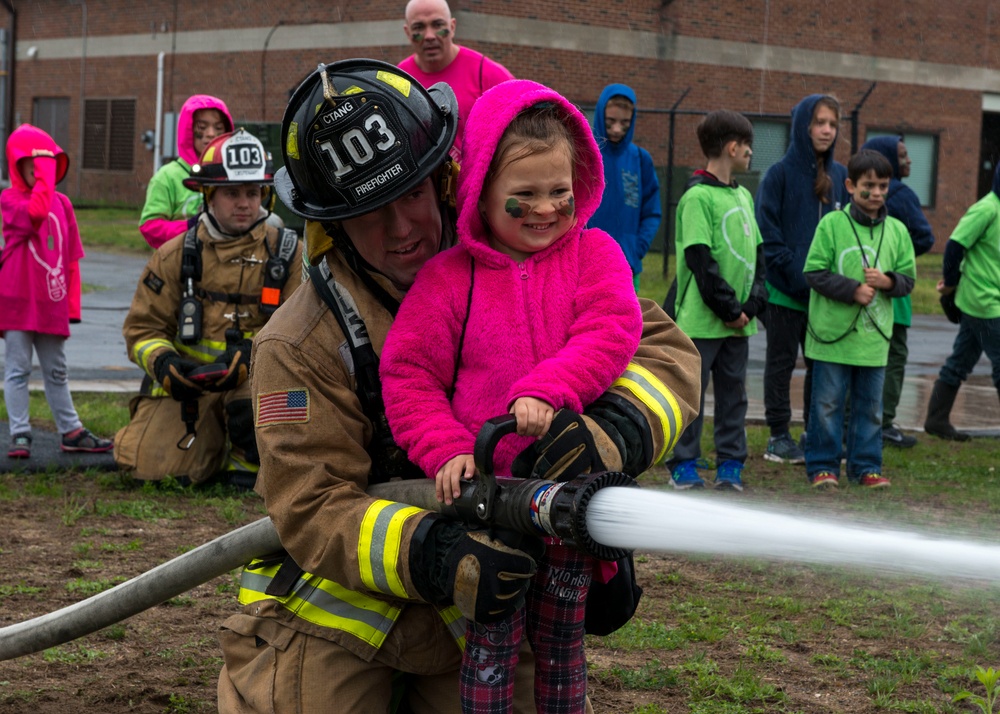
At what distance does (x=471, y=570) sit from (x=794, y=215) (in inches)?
235

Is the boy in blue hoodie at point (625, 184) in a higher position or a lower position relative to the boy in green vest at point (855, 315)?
higher

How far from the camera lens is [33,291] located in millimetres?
7328

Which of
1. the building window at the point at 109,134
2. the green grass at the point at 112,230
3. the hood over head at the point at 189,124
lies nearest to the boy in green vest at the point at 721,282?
the hood over head at the point at 189,124

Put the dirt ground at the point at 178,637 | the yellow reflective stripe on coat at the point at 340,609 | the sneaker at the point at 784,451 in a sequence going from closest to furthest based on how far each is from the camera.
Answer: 1. the yellow reflective stripe on coat at the point at 340,609
2. the dirt ground at the point at 178,637
3. the sneaker at the point at 784,451

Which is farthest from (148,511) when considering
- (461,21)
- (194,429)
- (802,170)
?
(461,21)

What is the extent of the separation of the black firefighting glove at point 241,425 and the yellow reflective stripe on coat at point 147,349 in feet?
1.53

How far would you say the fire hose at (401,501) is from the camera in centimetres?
218

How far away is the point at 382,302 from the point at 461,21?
20837mm

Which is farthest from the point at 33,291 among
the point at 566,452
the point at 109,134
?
the point at 109,134

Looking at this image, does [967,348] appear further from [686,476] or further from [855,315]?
[686,476]

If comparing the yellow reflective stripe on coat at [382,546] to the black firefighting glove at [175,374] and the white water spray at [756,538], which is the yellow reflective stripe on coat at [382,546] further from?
the black firefighting glove at [175,374]

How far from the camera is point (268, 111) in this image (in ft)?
87.5

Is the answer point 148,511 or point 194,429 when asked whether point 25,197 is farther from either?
point 148,511

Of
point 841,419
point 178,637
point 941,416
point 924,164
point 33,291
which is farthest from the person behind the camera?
point 924,164
